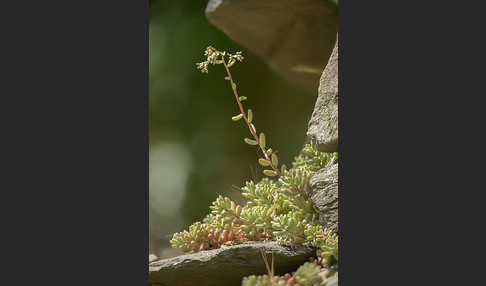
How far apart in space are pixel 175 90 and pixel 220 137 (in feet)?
1.06

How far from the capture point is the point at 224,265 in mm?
1994

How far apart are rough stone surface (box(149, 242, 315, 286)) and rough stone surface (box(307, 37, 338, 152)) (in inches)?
17.9

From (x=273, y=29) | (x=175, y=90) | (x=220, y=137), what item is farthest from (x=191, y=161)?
(x=273, y=29)

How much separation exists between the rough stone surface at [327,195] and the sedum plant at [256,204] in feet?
0.16

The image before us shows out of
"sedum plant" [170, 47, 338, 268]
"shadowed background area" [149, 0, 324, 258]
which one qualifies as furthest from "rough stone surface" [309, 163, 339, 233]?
"shadowed background area" [149, 0, 324, 258]

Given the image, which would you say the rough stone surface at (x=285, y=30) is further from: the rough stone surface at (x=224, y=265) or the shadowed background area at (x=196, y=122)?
the rough stone surface at (x=224, y=265)

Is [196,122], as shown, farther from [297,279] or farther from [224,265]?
[297,279]

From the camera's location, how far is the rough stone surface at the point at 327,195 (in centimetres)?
196

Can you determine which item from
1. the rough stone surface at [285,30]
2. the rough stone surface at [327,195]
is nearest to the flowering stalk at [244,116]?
the rough stone surface at [327,195]

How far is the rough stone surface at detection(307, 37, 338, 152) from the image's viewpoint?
203cm

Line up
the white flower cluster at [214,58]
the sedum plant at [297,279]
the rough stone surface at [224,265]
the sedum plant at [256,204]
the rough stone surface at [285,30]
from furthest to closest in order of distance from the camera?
1. the rough stone surface at [285,30]
2. the white flower cluster at [214,58]
3. the sedum plant at [256,204]
4. the rough stone surface at [224,265]
5. the sedum plant at [297,279]

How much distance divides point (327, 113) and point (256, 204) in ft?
1.79

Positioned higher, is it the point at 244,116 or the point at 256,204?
the point at 244,116

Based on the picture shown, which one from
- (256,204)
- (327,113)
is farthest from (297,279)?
(327,113)
